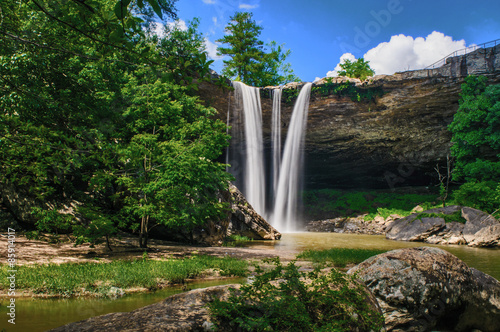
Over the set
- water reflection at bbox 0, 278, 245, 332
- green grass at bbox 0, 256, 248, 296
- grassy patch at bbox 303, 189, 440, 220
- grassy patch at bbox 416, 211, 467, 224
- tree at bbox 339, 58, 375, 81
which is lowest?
water reflection at bbox 0, 278, 245, 332

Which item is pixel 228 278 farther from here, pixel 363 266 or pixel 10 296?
pixel 10 296

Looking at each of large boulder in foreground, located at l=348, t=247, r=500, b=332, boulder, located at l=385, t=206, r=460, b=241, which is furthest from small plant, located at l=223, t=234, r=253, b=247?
large boulder in foreground, located at l=348, t=247, r=500, b=332

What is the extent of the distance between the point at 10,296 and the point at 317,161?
1170 inches

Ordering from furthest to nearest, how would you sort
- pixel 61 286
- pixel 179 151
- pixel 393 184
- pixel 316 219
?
pixel 393 184, pixel 316 219, pixel 179 151, pixel 61 286

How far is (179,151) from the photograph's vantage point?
9.21 meters

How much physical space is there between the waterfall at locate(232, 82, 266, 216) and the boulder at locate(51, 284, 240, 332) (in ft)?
80.3

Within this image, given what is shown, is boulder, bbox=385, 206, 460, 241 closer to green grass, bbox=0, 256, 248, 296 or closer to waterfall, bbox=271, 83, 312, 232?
waterfall, bbox=271, 83, 312, 232

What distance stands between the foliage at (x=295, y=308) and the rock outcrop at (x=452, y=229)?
16.2 m

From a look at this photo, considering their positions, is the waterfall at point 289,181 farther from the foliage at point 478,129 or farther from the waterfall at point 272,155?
the foliage at point 478,129

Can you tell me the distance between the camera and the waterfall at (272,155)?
2748 cm

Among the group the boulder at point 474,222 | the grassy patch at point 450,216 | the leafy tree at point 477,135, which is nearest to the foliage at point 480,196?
the leafy tree at point 477,135

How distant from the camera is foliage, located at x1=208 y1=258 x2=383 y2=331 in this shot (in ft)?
8.95

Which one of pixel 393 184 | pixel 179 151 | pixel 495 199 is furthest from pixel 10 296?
pixel 393 184

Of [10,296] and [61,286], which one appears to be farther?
[61,286]
